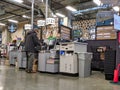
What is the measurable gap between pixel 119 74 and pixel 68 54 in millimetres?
1691

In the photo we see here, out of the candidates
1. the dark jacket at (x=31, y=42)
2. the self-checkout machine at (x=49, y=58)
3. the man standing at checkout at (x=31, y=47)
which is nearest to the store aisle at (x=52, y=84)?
the self-checkout machine at (x=49, y=58)

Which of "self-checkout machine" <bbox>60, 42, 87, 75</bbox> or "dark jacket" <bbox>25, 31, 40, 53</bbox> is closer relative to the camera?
"self-checkout machine" <bbox>60, 42, 87, 75</bbox>

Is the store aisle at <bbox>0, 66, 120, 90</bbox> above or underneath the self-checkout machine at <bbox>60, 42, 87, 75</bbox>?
underneath

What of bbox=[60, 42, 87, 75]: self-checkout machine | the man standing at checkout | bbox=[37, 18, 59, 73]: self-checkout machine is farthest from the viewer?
the man standing at checkout

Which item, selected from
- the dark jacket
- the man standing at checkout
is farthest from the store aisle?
the dark jacket

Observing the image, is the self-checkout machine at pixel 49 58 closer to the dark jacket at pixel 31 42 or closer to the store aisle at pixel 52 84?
the dark jacket at pixel 31 42

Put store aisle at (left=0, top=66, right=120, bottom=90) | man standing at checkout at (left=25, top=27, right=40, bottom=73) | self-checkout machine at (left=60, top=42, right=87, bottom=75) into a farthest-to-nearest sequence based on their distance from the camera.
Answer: man standing at checkout at (left=25, top=27, right=40, bottom=73)
self-checkout machine at (left=60, top=42, right=87, bottom=75)
store aisle at (left=0, top=66, right=120, bottom=90)

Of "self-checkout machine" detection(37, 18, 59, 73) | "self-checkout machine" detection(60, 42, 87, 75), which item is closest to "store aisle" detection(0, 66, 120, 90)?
"self-checkout machine" detection(60, 42, 87, 75)

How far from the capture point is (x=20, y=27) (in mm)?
20516

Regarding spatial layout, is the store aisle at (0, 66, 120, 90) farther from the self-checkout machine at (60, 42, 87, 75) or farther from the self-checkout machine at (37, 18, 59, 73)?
the self-checkout machine at (37, 18, 59, 73)

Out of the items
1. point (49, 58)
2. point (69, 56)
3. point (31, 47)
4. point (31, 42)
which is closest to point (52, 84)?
point (69, 56)

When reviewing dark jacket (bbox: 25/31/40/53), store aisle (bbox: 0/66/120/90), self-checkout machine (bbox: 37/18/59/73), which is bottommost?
store aisle (bbox: 0/66/120/90)

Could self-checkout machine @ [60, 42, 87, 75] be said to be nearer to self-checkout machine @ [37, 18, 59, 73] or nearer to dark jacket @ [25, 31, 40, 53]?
self-checkout machine @ [37, 18, 59, 73]

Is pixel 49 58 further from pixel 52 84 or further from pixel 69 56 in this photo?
pixel 52 84
